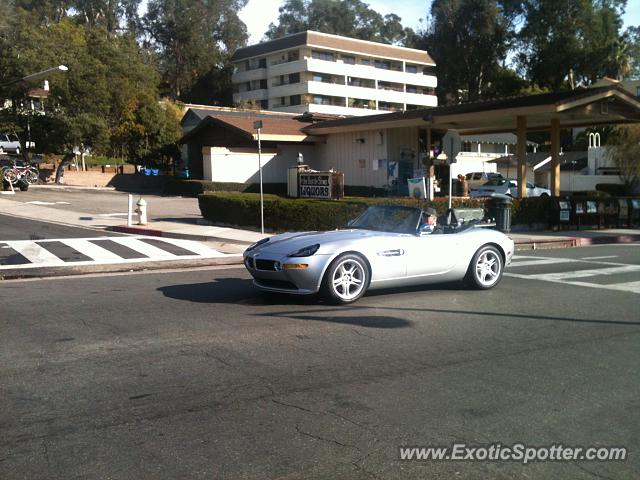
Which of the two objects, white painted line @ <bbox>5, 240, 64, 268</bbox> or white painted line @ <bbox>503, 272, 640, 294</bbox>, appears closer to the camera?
white painted line @ <bbox>503, 272, 640, 294</bbox>

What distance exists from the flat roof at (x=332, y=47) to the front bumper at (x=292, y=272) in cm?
6638

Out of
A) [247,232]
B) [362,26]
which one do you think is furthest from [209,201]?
[362,26]

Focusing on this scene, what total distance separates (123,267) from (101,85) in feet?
91.8

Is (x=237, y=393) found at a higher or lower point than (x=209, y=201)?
lower

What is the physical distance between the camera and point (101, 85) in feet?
123

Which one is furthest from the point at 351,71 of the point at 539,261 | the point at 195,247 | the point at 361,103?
the point at 539,261

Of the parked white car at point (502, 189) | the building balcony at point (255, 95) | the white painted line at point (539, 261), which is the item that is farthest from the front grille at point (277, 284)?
the building balcony at point (255, 95)

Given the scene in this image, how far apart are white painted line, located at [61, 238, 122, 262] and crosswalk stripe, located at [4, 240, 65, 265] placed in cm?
68

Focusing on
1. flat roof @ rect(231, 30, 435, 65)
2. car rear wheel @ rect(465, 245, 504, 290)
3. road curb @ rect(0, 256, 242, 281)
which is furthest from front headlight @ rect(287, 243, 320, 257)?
flat roof @ rect(231, 30, 435, 65)

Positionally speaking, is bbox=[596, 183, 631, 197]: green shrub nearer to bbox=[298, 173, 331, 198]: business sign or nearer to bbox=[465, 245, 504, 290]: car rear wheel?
bbox=[298, 173, 331, 198]: business sign

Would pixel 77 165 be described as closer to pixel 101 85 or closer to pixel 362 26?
pixel 101 85

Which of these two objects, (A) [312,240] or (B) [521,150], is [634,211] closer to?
(B) [521,150]

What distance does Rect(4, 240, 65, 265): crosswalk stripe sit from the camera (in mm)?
13344

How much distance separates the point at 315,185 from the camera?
21.2 meters
